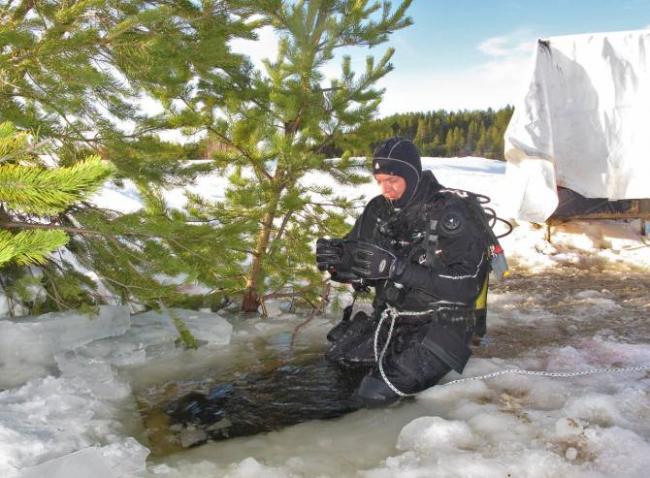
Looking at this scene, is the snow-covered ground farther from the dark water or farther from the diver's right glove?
the diver's right glove

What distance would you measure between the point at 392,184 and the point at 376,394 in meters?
1.54

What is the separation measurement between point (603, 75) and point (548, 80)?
86 cm

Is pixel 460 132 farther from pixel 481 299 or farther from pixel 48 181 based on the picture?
pixel 48 181

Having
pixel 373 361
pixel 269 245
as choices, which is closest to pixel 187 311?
pixel 269 245

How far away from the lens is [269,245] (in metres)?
5.60

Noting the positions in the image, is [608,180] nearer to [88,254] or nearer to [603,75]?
[603,75]

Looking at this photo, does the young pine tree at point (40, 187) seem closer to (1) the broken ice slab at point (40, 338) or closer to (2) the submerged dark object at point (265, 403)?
(2) the submerged dark object at point (265, 403)

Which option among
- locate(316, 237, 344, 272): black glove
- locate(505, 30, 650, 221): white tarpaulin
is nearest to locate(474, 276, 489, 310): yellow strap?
locate(316, 237, 344, 272): black glove

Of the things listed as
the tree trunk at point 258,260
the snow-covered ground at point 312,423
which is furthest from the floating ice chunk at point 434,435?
the tree trunk at point 258,260

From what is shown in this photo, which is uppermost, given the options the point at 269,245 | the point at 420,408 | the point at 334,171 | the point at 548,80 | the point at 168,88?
the point at 548,80

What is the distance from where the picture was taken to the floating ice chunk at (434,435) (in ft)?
9.12

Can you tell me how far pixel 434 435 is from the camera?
9.27ft

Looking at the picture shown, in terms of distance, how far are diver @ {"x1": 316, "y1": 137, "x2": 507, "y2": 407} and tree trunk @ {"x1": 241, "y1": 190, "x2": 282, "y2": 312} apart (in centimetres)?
111

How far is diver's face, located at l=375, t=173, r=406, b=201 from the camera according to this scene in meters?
3.93
